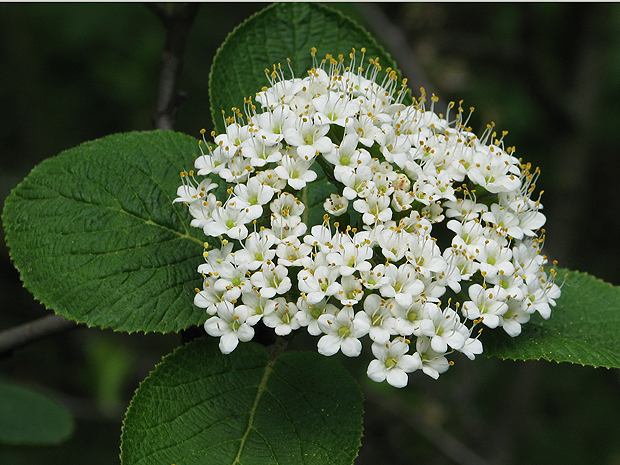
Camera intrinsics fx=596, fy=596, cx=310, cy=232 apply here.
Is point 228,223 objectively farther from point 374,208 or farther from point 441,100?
point 441,100

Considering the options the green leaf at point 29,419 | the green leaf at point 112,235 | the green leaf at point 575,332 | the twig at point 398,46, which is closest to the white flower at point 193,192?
the green leaf at point 112,235

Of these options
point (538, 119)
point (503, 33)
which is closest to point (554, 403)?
point (538, 119)

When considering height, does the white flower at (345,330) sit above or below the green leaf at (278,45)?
below

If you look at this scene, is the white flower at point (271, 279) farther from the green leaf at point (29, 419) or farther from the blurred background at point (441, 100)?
the blurred background at point (441, 100)

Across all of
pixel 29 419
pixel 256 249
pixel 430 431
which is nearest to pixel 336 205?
pixel 256 249

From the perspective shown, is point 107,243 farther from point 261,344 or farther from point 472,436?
point 472,436

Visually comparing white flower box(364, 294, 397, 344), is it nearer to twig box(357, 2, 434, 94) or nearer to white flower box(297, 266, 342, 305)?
white flower box(297, 266, 342, 305)

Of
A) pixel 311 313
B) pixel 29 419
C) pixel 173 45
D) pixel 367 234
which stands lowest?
pixel 29 419
